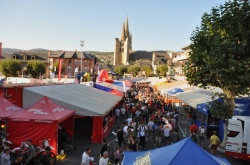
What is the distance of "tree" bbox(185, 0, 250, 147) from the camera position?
15.3 metres

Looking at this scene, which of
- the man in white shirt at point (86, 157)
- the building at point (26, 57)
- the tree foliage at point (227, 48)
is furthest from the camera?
the building at point (26, 57)

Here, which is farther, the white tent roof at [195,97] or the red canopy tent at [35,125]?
the white tent roof at [195,97]

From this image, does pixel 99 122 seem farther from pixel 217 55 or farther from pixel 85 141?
pixel 217 55

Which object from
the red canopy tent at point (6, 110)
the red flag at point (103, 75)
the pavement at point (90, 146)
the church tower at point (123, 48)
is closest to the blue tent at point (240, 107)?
the pavement at point (90, 146)

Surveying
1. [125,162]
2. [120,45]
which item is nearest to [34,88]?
[125,162]

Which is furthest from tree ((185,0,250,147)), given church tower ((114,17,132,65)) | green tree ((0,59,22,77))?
church tower ((114,17,132,65))

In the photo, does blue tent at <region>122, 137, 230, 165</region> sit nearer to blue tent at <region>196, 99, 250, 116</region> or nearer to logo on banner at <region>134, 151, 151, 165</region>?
logo on banner at <region>134, 151, 151, 165</region>

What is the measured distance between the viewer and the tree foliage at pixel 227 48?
50.3ft

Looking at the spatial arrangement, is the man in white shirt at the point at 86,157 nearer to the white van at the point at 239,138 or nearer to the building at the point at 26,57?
the white van at the point at 239,138

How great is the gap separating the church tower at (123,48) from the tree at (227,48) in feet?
497

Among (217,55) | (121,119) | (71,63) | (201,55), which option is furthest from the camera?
(71,63)

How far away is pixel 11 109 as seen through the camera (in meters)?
14.2

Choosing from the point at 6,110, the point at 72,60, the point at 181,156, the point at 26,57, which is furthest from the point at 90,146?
the point at 72,60

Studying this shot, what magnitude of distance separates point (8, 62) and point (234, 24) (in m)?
62.1
